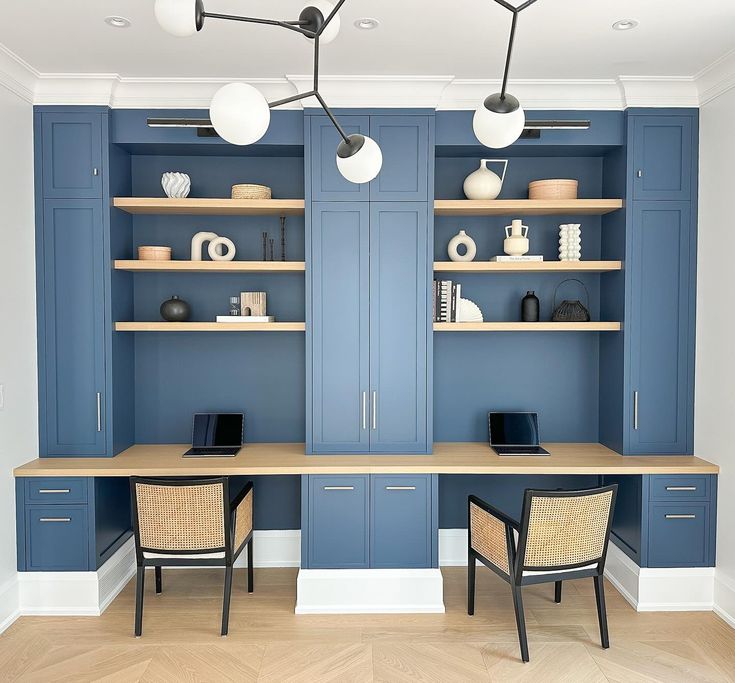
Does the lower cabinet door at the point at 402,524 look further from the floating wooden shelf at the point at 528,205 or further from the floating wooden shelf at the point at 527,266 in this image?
the floating wooden shelf at the point at 528,205

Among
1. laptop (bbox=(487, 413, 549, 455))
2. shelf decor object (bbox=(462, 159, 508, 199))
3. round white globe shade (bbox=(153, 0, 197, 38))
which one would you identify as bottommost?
laptop (bbox=(487, 413, 549, 455))

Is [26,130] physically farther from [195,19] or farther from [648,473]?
[648,473]

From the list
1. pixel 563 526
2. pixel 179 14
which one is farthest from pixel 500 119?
pixel 563 526

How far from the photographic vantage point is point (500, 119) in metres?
1.57

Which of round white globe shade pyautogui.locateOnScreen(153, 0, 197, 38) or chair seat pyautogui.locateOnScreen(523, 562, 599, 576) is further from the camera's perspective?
chair seat pyautogui.locateOnScreen(523, 562, 599, 576)

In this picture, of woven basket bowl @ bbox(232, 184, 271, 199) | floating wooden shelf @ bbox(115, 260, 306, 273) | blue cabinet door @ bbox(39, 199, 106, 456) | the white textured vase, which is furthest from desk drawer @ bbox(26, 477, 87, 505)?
woven basket bowl @ bbox(232, 184, 271, 199)

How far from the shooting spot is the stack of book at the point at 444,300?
12.4 ft

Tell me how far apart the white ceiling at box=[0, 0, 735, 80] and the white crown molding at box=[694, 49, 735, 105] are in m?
0.06

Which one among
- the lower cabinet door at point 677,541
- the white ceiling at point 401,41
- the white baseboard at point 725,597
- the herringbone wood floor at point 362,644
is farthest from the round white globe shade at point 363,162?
the white baseboard at point 725,597

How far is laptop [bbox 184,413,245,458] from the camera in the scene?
12.8ft

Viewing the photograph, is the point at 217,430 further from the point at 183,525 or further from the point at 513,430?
the point at 513,430

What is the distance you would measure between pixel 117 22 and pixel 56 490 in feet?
7.64

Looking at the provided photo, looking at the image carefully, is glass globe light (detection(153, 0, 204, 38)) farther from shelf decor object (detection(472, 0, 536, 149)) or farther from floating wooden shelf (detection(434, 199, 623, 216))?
floating wooden shelf (detection(434, 199, 623, 216))

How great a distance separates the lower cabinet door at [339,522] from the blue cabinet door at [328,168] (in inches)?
61.0
